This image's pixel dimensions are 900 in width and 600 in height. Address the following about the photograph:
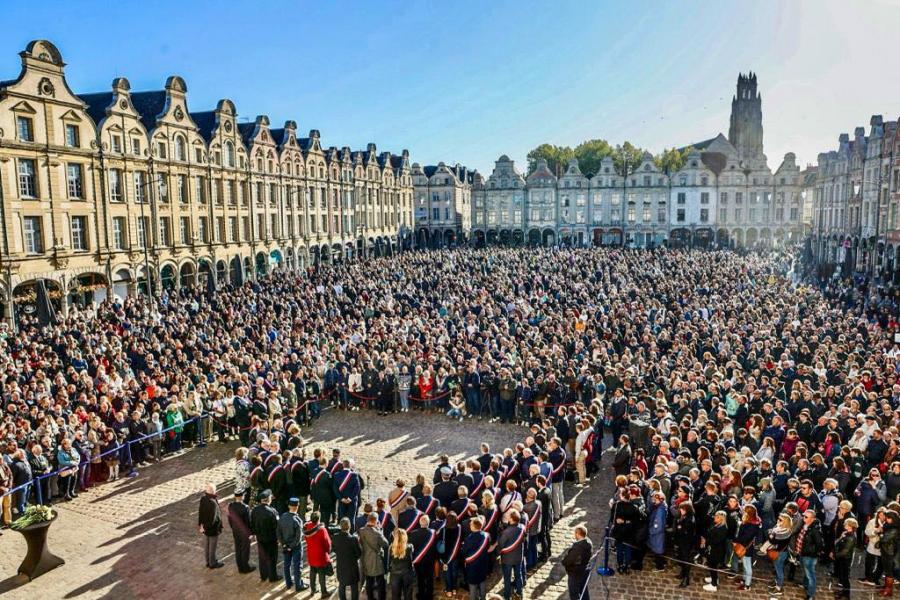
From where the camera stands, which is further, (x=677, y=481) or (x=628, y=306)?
(x=628, y=306)

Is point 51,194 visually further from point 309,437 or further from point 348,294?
point 309,437

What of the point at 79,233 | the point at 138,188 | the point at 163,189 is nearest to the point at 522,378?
the point at 79,233

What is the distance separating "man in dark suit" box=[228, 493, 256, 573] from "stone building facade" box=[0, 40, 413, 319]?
80.0 ft

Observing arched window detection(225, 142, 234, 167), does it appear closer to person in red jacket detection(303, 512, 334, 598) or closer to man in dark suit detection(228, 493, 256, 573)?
man in dark suit detection(228, 493, 256, 573)

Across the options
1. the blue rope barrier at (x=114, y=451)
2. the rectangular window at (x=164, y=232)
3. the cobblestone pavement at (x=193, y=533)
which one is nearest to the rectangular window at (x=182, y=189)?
the rectangular window at (x=164, y=232)

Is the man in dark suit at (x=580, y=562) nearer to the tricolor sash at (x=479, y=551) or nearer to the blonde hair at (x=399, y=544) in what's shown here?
the tricolor sash at (x=479, y=551)

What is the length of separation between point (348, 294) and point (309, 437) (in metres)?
15.6

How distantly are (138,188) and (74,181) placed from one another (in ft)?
13.9

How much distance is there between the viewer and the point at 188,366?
832 inches

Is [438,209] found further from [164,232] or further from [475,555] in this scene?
[475,555]

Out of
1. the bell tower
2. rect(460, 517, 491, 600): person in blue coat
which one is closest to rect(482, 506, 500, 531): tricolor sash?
rect(460, 517, 491, 600): person in blue coat

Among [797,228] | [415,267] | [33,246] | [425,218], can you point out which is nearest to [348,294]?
[415,267]

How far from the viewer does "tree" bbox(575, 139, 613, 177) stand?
91.8 m

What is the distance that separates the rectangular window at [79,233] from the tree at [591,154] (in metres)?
69.2
